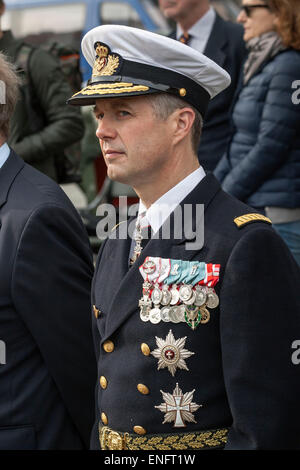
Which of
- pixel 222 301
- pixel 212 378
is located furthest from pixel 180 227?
pixel 212 378

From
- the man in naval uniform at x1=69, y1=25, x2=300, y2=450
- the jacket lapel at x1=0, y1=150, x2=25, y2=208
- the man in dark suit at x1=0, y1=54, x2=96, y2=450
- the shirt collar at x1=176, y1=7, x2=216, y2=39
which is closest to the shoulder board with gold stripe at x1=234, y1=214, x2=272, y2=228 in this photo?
the man in naval uniform at x1=69, y1=25, x2=300, y2=450

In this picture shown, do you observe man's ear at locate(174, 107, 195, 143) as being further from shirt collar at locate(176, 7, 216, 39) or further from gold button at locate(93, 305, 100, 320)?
shirt collar at locate(176, 7, 216, 39)

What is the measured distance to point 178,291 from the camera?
7.78 ft

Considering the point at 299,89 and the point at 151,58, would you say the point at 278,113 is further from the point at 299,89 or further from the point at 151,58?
the point at 151,58

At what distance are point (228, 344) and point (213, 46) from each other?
3.00 metres

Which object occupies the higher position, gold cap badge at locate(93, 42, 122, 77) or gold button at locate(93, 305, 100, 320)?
gold cap badge at locate(93, 42, 122, 77)

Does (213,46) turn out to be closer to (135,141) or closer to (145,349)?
(135,141)

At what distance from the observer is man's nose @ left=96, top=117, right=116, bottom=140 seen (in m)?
2.48

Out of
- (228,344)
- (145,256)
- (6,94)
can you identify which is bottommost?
(228,344)

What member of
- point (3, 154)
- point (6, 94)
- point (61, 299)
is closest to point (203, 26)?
point (6, 94)

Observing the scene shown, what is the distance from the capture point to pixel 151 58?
2.56m

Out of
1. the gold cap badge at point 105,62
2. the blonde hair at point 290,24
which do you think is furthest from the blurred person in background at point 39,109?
the gold cap badge at point 105,62

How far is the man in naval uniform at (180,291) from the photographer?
87.8 inches

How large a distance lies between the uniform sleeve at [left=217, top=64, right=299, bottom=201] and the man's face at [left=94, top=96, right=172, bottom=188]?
185 centimetres
